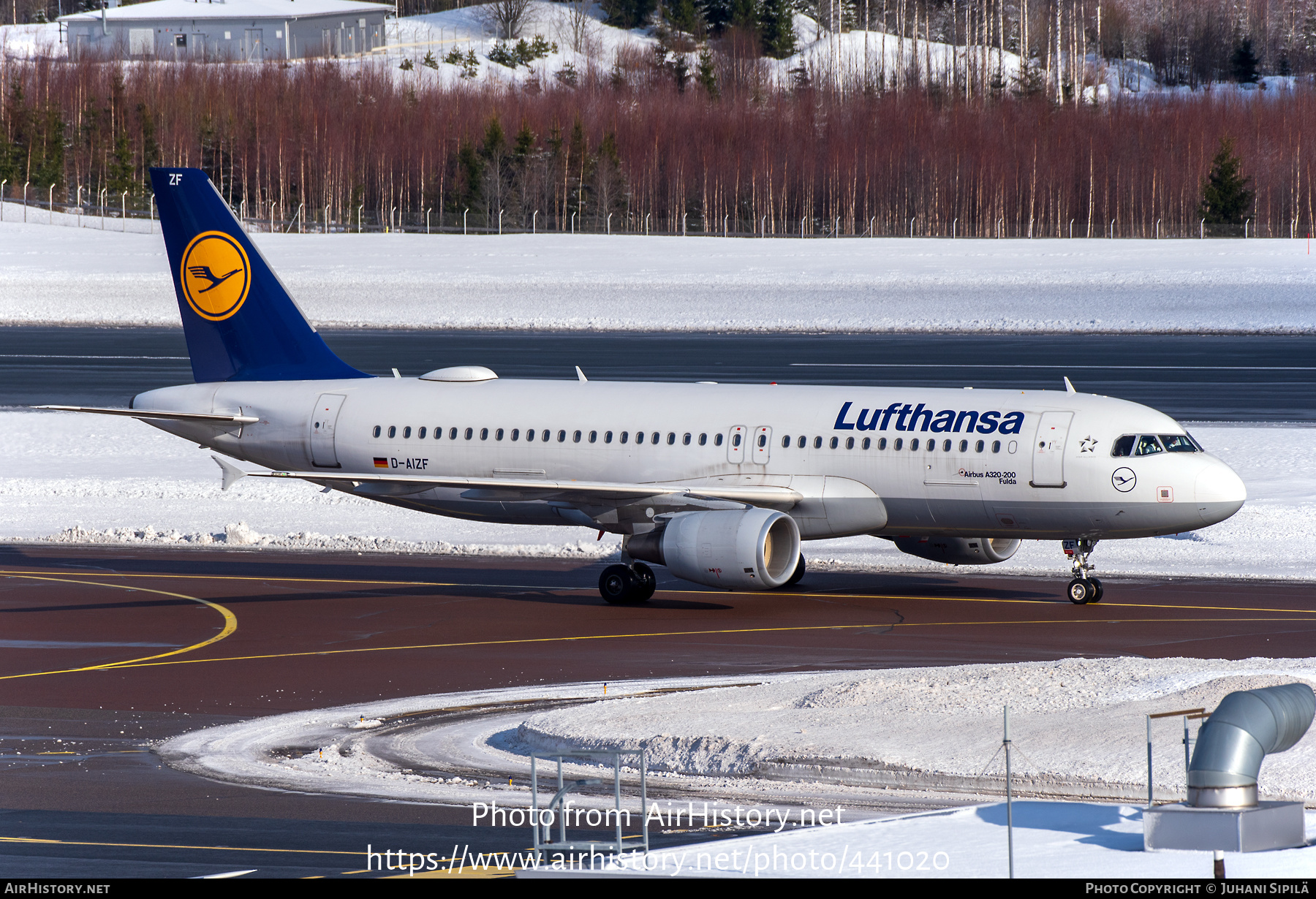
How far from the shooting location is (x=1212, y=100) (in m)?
166

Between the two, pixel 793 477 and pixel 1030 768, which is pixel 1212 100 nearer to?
pixel 793 477

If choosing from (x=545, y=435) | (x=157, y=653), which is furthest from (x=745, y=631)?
(x=157, y=653)

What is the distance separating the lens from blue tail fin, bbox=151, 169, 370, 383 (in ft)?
121

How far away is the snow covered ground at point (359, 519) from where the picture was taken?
35.7 m

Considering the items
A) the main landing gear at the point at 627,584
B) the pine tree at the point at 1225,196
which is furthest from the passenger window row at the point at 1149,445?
the pine tree at the point at 1225,196

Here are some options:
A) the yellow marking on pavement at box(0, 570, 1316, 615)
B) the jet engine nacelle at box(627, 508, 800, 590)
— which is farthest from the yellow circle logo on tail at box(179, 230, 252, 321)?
the jet engine nacelle at box(627, 508, 800, 590)

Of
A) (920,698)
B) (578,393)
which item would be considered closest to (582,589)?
(578,393)

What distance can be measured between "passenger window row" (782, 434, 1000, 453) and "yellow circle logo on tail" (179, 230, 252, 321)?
12.9 metres

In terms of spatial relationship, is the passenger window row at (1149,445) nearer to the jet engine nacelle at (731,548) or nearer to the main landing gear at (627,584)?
the jet engine nacelle at (731,548)

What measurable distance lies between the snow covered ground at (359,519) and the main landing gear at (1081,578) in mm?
3184

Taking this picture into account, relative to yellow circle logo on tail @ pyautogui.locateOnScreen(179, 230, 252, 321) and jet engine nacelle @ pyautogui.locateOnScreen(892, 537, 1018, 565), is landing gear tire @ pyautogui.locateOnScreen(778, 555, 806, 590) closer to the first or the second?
jet engine nacelle @ pyautogui.locateOnScreen(892, 537, 1018, 565)

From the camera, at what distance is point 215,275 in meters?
37.5

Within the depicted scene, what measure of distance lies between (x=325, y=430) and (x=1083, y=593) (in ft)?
50.2

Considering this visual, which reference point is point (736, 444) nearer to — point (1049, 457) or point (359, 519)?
point (1049, 457)
